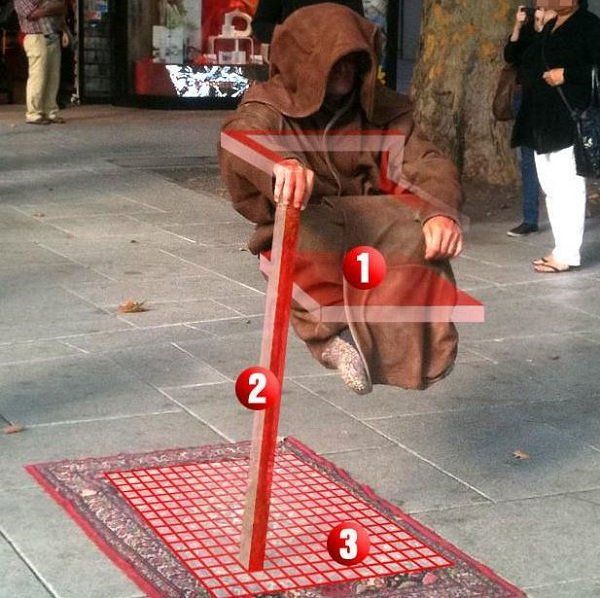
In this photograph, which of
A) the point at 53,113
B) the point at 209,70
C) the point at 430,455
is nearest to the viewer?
the point at 430,455

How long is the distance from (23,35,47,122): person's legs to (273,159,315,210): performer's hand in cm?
1278

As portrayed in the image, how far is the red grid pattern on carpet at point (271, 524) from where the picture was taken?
449cm

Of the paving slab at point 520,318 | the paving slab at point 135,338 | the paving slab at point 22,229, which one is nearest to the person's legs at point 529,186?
the paving slab at point 520,318

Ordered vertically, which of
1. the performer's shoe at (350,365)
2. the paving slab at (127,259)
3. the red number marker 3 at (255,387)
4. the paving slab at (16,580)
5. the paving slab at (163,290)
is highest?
the red number marker 3 at (255,387)

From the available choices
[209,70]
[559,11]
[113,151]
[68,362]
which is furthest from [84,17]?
[68,362]

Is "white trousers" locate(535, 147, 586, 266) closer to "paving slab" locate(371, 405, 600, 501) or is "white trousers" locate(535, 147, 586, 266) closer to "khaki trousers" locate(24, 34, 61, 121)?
"paving slab" locate(371, 405, 600, 501)

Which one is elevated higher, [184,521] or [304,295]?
[304,295]

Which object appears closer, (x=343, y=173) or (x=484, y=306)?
(x=343, y=173)

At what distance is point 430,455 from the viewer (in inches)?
224

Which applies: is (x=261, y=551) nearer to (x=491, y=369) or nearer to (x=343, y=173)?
(x=343, y=173)

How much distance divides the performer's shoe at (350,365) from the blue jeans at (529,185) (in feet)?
18.5

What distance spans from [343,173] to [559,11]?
16.0ft

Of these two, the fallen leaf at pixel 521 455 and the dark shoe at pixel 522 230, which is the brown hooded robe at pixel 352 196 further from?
the dark shoe at pixel 522 230

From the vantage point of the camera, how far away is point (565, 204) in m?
9.30
